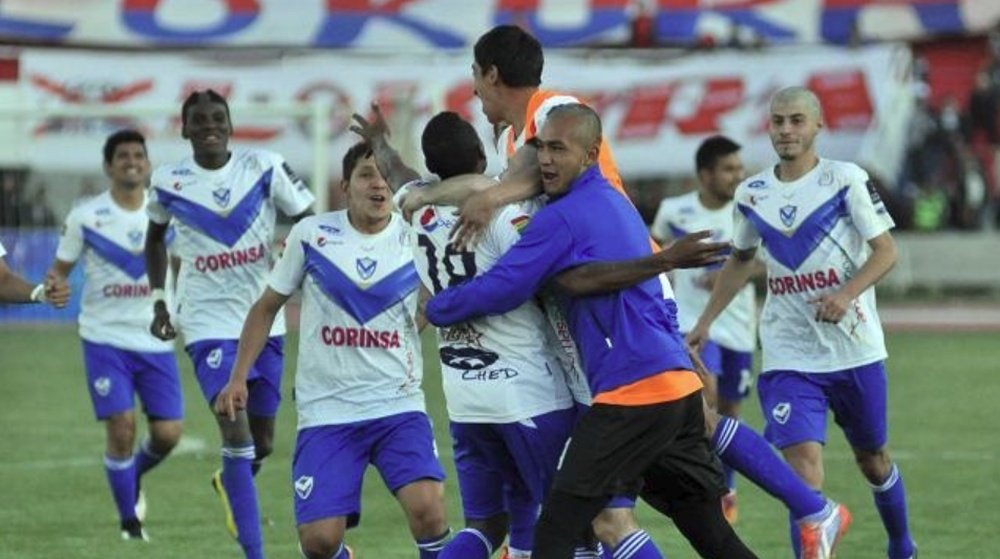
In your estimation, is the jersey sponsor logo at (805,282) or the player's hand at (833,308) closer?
the player's hand at (833,308)

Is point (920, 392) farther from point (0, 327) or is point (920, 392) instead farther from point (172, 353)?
point (0, 327)

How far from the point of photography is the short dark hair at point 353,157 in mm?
10514

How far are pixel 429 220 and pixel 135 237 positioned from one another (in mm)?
5940

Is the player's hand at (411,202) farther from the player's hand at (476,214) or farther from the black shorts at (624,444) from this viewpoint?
the black shorts at (624,444)

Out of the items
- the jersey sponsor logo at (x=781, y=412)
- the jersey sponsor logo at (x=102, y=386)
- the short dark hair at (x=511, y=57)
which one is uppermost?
the short dark hair at (x=511, y=57)

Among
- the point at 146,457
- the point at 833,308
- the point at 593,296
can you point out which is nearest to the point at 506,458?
the point at 593,296

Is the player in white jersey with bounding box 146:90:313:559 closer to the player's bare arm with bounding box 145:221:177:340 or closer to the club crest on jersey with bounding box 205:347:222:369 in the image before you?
the club crest on jersey with bounding box 205:347:222:369

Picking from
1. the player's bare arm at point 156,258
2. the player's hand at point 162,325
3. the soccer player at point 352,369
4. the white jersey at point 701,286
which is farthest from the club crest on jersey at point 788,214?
the white jersey at point 701,286

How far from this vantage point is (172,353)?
585 inches

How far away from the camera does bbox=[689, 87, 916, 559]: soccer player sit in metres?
11.6

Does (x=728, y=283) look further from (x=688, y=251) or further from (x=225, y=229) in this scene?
(x=688, y=251)

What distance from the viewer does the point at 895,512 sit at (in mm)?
11875

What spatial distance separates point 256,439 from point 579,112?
4.57 meters

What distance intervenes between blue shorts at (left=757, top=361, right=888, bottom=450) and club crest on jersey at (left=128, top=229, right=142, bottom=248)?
4.76 meters
